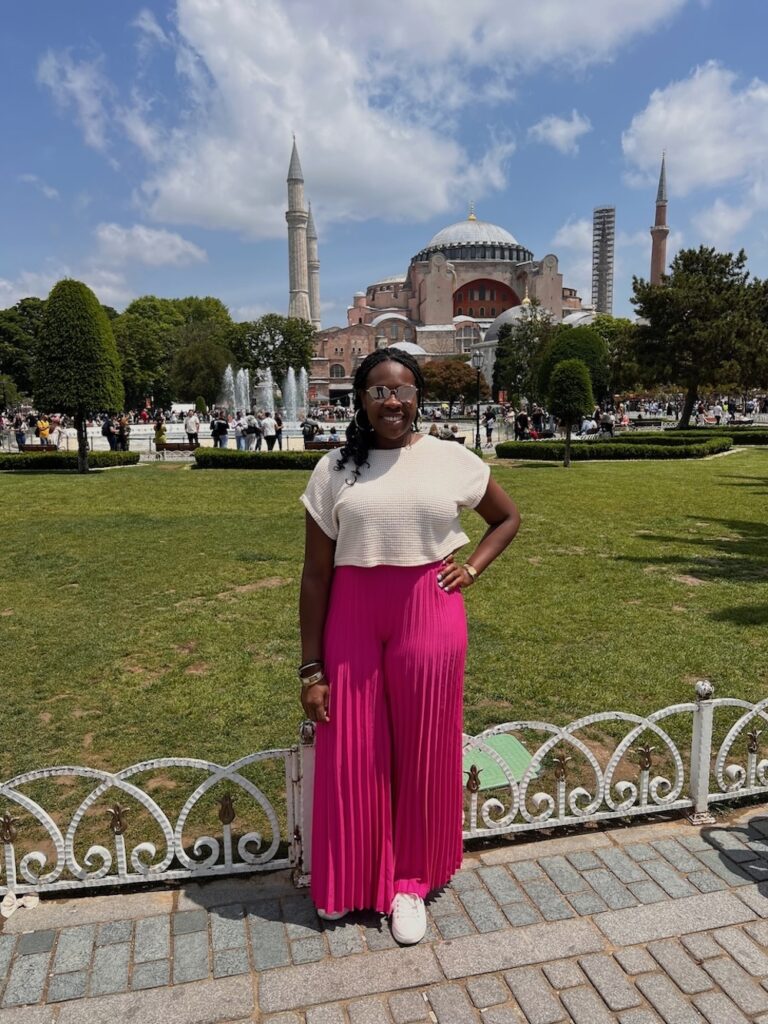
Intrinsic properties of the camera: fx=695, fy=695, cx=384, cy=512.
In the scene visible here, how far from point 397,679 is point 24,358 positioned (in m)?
56.4

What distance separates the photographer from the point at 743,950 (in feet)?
7.59

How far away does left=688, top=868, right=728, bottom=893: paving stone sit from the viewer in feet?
8.63

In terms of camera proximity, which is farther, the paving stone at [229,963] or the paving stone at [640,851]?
the paving stone at [640,851]

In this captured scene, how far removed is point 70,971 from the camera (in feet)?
7.36

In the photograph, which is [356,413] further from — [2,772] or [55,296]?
[55,296]

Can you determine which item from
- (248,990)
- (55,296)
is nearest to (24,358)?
(55,296)

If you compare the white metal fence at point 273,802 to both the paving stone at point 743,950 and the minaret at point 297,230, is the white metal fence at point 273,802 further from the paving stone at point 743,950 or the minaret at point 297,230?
the minaret at point 297,230

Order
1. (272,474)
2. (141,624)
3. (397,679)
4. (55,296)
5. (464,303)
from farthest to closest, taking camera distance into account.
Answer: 1. (464,303)
2. (272,474)
3. (55,296)
4. (141,624)
5. (397,679)

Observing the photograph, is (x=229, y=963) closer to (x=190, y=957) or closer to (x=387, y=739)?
(x=190, y=957)

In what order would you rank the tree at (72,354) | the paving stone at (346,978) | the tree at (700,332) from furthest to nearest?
the tree at (700,332), the tree at (72,354), the paving stone at (346,978)

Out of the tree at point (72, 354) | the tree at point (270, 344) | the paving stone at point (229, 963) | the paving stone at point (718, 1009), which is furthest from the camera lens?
the tree at point (270, 344)

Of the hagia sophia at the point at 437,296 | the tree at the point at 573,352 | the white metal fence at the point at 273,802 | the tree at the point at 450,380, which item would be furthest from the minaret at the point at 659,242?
the white metal fence at the point at 273,802

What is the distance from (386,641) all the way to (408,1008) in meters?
1.09

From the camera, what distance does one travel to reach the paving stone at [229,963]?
2.25 metres
